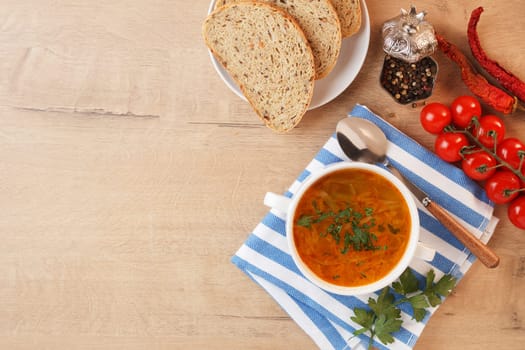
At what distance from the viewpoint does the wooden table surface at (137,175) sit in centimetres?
178

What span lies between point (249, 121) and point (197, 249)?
1.47ft

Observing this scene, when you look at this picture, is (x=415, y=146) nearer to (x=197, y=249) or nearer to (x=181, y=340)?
(x=197, y=249)

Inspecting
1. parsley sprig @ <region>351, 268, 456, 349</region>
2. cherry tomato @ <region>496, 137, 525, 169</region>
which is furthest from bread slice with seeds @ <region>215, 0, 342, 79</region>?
parsley sprig @ <region>351, 268, 456, 349</region>

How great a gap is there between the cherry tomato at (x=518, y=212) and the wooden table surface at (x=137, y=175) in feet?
1.04

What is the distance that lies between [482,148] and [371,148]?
0.32m

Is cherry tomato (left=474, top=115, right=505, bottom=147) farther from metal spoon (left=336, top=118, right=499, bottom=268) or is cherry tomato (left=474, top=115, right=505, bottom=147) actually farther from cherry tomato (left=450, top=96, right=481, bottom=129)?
metal spoon (left=336, top=118, right=499, bottom=268)

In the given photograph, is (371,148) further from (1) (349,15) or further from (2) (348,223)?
(1) (349,15)

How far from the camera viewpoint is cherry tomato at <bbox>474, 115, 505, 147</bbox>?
1629 mm

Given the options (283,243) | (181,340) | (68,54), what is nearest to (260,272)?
(283,243)

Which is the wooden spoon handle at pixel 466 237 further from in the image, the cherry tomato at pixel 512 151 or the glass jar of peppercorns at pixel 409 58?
the glass jar of peppercorns at pixel 409 58

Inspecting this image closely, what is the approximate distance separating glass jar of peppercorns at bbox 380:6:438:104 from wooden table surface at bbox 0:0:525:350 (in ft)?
0.17

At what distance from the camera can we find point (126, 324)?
181cm

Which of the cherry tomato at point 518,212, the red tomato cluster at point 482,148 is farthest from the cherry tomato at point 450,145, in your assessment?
the cherry tomato at point 518,212

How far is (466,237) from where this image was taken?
1.60 metres
